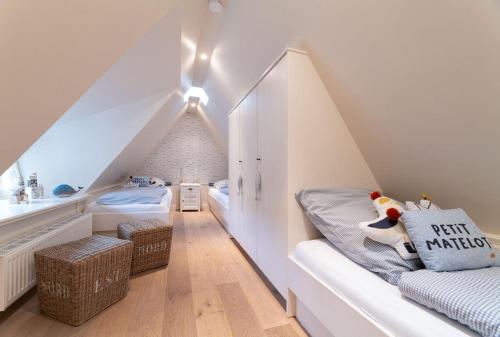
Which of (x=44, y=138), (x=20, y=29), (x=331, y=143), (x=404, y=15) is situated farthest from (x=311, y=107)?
(x=44, y=138)

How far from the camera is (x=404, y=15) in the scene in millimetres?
1015

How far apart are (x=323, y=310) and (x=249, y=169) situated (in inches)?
56.1

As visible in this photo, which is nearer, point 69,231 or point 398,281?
point 398,281

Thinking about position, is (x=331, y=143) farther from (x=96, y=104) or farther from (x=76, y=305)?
(x=96, y=104)

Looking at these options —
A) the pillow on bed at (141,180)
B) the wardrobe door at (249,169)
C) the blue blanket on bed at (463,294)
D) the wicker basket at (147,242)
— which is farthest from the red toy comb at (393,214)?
the pillow on bed at (141,180)

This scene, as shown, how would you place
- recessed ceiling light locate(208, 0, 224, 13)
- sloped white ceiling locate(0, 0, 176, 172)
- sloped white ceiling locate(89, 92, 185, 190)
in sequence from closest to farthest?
sloped white ceiling locate(0, 0, 176, 172) < recessed ceiling light locate(208, 0, 224, 13) < sloped white ceiling locate(89, 92, 185, 190)

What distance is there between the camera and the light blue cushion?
0.99 meters

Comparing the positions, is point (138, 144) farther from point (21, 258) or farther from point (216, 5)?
point (216, 5)

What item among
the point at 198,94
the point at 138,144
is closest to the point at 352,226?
the point at 138,144

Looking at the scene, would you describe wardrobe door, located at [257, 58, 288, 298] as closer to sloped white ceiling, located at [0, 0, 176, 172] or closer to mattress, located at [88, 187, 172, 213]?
sloped white ceiling, located at [0, 0, 176, 172]

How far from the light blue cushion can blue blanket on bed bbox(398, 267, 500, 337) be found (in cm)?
4

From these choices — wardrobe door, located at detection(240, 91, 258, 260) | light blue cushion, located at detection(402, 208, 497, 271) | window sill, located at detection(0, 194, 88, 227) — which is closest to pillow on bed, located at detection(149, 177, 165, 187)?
window sill, located at detection(0, 194, 88, 227)

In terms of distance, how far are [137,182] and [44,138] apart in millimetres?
2048

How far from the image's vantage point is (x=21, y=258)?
1.53 metres
